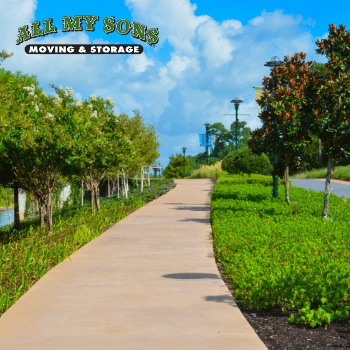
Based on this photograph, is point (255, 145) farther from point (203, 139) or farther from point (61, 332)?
point (203, 139)

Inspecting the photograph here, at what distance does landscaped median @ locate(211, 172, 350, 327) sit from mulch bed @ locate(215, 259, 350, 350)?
0.32 feet

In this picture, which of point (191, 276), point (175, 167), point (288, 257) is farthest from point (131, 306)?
point (175, 167)

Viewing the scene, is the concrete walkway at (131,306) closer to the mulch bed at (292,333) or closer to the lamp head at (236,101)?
the mulch bed at (292,333)

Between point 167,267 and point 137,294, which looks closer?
point 137,294

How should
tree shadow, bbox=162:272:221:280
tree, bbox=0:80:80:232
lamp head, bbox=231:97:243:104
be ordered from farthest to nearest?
lamp head, bbox=231:97:243:104 < tree, bbox=0:80:80:232 < tree shadow, bbox=162:272:221:280

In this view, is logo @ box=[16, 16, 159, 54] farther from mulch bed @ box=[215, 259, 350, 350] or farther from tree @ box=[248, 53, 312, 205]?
mulch bed @ box=[215, 259, 350, 350]

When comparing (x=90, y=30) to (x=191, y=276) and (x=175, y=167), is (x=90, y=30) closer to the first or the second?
(x=191, y=276)

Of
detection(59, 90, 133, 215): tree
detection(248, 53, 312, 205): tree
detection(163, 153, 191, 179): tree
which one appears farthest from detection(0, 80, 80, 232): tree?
detection(163, 153, 191, 179): tree

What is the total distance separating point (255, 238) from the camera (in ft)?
29.7

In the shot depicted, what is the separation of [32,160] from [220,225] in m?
6.10

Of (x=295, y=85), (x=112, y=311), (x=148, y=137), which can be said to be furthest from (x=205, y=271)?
(x=148, y=137)

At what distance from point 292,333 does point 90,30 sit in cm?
1335

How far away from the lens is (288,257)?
7453mm

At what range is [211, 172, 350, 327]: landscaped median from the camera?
17.4ft
